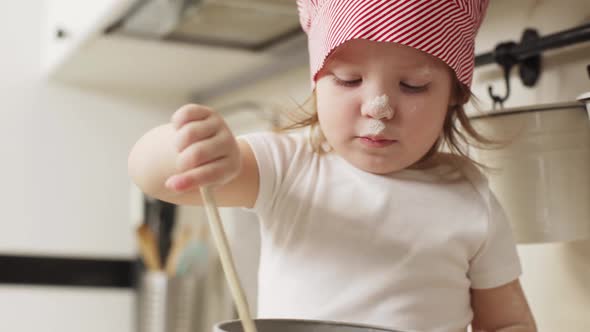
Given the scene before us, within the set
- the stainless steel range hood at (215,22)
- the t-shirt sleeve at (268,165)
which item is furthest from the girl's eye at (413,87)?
the stainless steel range hood at (215,22)

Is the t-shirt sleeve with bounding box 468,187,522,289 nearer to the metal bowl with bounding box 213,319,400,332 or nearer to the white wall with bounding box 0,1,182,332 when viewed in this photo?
the metal bowl with bounding box 213,319,400,332

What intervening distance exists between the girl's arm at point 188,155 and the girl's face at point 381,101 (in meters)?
0.12

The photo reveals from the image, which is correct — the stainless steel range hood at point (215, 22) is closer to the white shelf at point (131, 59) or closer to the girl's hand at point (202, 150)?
the white shelf at point (131, 59)

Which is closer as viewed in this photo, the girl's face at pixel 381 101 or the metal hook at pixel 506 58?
the girl's face at pixel 381 101

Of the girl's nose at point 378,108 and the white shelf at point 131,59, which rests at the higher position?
the white shelf at point 131,59

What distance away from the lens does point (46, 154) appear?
166 centimetres

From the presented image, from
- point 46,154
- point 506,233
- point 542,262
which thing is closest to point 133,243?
point 46,154

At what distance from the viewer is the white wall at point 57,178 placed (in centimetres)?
163

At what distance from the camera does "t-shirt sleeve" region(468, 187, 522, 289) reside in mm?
668

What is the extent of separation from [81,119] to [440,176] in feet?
3.89

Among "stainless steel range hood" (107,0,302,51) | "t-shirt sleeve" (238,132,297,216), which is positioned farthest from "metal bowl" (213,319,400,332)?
"stainless steel range hood" (107,0,302,51)

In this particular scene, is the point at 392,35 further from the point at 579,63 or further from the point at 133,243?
the point at 133,243

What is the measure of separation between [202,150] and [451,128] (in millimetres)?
313

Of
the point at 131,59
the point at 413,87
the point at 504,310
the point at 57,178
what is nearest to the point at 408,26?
the point at 413,87
